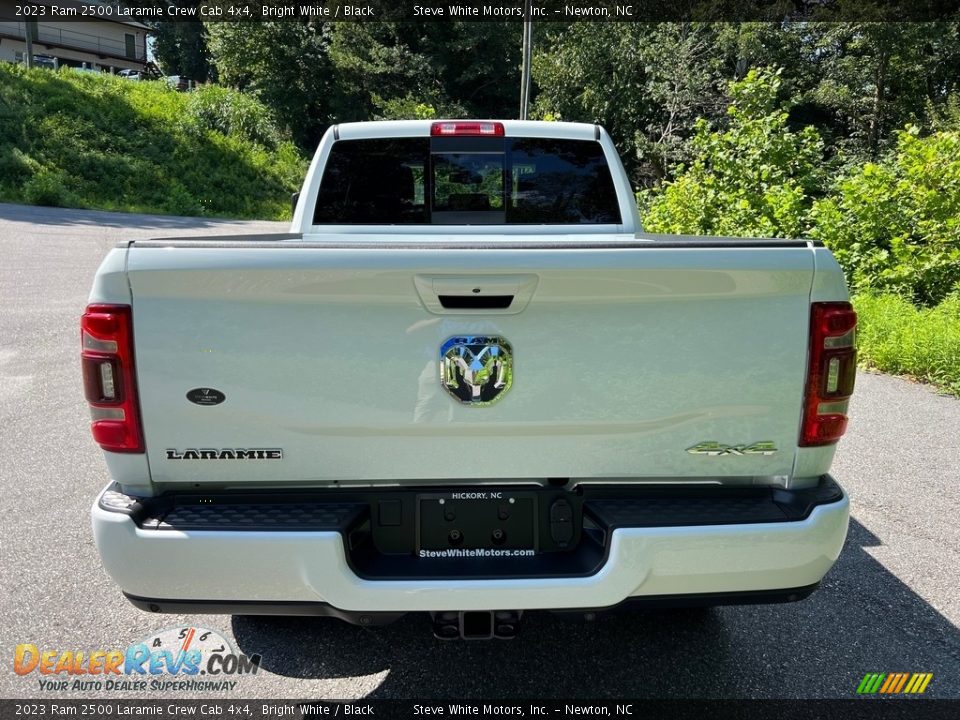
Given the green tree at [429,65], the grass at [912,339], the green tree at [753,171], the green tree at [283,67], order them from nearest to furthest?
the grass at [912,339], the green tree at [753,171], the green tree at [283,67], the green tree at [429,65]

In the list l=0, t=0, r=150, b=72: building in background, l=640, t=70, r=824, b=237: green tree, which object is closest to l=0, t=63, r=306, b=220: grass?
l=640, t=70, r=824, b=237: green tree

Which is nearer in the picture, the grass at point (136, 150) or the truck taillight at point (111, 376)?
the truck taillight at point (111, 376)

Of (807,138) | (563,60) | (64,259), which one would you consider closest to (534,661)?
(807,138)

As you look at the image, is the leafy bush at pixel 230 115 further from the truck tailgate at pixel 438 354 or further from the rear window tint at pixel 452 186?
the truck tailgate at pixel 438 354

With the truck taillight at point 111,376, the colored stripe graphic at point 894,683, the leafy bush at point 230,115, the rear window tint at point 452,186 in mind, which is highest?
the leafy bush at point 230,115

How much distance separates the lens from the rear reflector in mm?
4297

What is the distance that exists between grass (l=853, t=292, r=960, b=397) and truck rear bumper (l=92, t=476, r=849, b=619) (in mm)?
5968

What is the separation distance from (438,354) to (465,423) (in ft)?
0.75

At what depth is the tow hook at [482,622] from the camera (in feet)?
7.59

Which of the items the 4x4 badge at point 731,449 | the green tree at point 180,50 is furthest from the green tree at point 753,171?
the green tree at point 180,50

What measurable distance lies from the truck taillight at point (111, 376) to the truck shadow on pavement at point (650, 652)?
4.02 feet

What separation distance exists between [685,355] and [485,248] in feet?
2.23

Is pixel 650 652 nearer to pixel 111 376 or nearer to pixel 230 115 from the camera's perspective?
pixel 111 376
